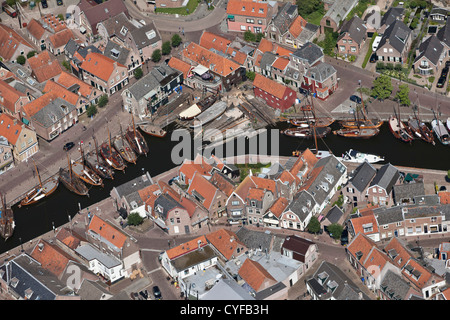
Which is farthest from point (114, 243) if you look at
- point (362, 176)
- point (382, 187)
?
point (382, 187)

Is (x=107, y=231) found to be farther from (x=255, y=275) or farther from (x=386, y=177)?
(x=386, y=177)

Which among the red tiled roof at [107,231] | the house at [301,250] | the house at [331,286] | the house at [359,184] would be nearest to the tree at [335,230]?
the house at [301,250]

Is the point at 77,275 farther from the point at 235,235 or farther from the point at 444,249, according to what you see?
the point at 444,249

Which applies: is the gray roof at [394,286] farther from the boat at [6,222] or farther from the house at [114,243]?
the boat at [6,222]

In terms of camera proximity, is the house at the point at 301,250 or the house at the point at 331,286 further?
the house at the point at 301,250

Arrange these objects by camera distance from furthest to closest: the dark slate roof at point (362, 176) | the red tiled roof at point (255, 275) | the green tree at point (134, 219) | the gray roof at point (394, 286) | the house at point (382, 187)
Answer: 1. the dark slate roof at point (362, 176)
2. the green tree at point (134, 219)
3. the house at point (382, 187)
4. the red tiled roof at point (255, 275)
5. the gray roof at point (394, 286)

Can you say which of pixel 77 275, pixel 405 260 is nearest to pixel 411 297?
pixel 405 260

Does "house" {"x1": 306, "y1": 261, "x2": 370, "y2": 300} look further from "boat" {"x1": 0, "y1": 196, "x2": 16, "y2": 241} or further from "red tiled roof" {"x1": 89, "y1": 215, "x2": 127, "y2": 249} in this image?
"boat" {"x1": 0, "y1": 196, "x2": 16, "y2": 241}
